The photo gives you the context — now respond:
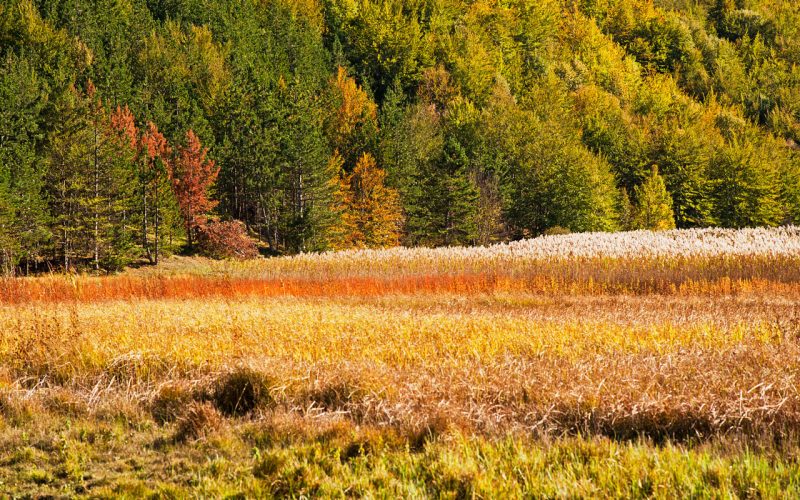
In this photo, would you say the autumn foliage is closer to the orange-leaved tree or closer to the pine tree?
the orange-leaved tree

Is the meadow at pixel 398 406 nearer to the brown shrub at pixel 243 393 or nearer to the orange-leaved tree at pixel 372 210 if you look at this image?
the brown shrub at pixel 243 393

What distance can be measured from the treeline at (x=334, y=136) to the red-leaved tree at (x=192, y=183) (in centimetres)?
20

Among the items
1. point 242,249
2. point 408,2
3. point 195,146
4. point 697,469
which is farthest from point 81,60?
point 697,469

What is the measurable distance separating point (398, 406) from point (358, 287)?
51.4ft

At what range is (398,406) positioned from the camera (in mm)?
6492

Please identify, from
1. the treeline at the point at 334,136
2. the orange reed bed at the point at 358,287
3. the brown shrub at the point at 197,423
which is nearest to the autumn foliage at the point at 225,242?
the treeline at the point at 334,136

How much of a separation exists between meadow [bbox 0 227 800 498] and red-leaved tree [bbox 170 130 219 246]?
3931 centimetres

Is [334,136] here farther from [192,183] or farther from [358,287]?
[358,287]

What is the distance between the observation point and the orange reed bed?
1844 cm

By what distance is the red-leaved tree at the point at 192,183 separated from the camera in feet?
167

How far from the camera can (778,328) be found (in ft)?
32.9

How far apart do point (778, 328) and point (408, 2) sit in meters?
119

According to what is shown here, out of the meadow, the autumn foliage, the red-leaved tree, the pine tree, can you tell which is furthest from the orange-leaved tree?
the meadow

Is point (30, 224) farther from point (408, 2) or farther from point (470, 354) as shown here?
point (408, 2)
